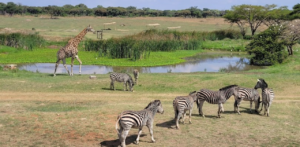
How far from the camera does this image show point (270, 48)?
33.1 m

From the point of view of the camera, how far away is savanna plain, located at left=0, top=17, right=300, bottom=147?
10336mm

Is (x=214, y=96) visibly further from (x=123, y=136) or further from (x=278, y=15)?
(x=278, y=15)

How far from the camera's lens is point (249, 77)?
21.7 m

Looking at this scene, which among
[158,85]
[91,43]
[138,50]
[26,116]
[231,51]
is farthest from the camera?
[231,51]

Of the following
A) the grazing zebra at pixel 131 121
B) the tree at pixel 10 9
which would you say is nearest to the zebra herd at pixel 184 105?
the grazing zebra at pixel 131 121

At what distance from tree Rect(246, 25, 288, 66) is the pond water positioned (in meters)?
1.29

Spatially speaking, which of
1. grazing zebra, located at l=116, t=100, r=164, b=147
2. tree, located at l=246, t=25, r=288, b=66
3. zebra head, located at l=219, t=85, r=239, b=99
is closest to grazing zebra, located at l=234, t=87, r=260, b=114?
zebra head, located at l=219, t=85, r=239, b=99

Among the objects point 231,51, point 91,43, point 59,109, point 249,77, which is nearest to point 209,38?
point 231,51

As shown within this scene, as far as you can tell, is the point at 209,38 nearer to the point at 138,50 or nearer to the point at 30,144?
the point at 138,50

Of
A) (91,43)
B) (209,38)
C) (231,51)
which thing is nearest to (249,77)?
(91,43)

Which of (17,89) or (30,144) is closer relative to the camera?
(30,144)

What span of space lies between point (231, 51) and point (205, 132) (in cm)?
3727

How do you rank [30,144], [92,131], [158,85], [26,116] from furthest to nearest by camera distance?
[158,85] → [26,116] → [92,131] → [30,144]

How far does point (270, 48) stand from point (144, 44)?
13362 millimetres
